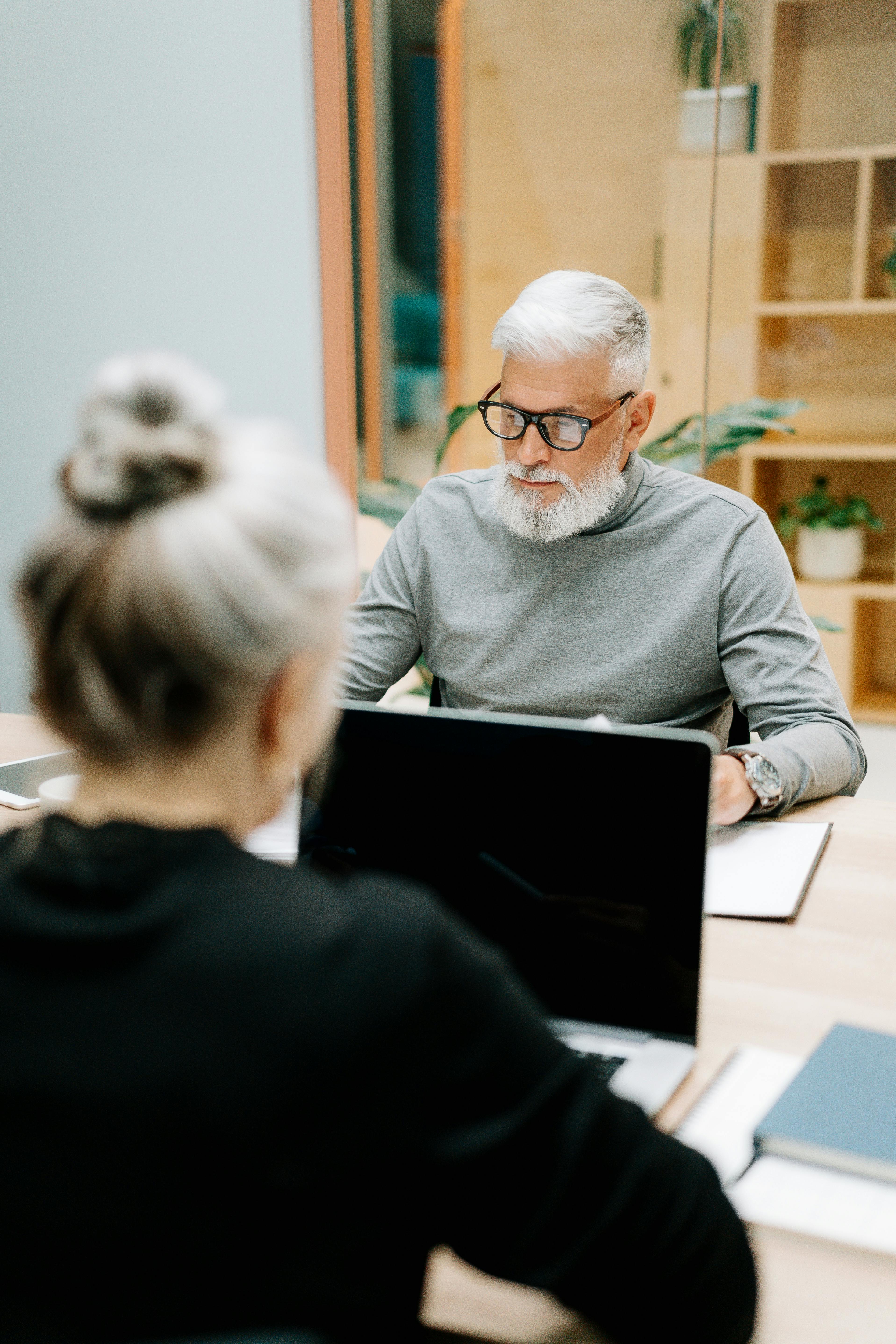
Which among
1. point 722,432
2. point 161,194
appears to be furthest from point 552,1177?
point 161,194

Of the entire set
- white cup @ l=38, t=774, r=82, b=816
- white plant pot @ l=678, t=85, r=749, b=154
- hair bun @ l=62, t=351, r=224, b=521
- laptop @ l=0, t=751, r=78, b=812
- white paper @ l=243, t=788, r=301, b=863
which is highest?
white plant pot @ l=678, t=85, r=749, b=154

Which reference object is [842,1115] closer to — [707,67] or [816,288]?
[707,67]

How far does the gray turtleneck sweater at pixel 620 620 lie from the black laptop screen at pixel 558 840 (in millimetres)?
653

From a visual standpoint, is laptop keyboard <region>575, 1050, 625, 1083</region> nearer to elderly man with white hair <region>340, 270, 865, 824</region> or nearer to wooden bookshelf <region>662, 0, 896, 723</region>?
elderly man with white hair <region>340, 270, 865, 824</region>

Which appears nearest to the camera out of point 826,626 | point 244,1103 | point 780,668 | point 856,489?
point 244,1103

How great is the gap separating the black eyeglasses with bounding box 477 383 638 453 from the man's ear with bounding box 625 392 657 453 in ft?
0.12

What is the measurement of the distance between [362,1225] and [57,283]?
3.21m

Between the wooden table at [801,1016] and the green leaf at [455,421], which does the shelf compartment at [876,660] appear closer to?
the green leaf at [455,421]

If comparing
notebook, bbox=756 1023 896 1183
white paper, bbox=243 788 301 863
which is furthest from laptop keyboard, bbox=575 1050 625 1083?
white paper, bbox=243 788 301 863

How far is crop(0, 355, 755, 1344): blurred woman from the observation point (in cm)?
53

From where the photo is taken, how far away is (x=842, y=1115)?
817 mm

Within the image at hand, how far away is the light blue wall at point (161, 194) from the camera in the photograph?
3010 millimetres

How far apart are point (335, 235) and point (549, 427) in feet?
5.60

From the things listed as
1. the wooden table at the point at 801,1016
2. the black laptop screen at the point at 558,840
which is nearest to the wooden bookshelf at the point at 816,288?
the wooden table at the point at 801,1016
